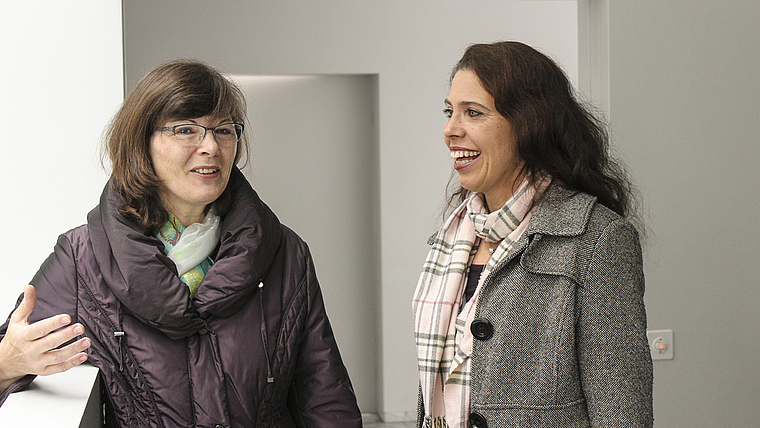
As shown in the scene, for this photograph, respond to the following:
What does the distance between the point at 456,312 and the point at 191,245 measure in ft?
2.08

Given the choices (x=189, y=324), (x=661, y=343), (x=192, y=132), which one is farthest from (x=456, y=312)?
(x=661, y=343)

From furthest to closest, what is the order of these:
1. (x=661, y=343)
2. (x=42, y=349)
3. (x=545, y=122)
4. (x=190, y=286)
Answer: (x=661, y=343) → (x=190, y=286) → (x=545, y=122) → (x=42, y=349)

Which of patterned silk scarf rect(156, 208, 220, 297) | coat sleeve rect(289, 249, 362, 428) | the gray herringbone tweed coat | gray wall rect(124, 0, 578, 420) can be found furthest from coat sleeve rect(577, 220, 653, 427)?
gray wall rect(124, 0, 578, 420)

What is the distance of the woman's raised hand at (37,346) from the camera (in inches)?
53.8

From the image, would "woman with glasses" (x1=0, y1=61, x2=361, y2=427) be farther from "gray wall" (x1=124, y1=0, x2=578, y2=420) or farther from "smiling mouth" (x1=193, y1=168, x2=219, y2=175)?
"gray wall" (x1=124, y1=0, x2=578, y2=420)

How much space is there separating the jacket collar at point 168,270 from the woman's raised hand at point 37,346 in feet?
0.78

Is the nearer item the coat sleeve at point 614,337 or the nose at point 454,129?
the coat sleeve at point 614,337

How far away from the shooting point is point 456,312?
171 cm

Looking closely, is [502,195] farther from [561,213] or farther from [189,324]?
[189,324]

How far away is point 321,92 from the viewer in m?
5.06

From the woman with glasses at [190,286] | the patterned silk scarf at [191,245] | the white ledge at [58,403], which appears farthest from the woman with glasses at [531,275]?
the white ledge at [58,403]

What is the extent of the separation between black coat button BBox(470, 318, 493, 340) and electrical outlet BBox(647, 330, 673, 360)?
3.48 ft

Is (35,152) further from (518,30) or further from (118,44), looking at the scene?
(518,30)

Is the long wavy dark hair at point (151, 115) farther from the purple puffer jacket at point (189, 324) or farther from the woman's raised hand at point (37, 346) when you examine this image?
the woman's raised hand at point (37, 346)
